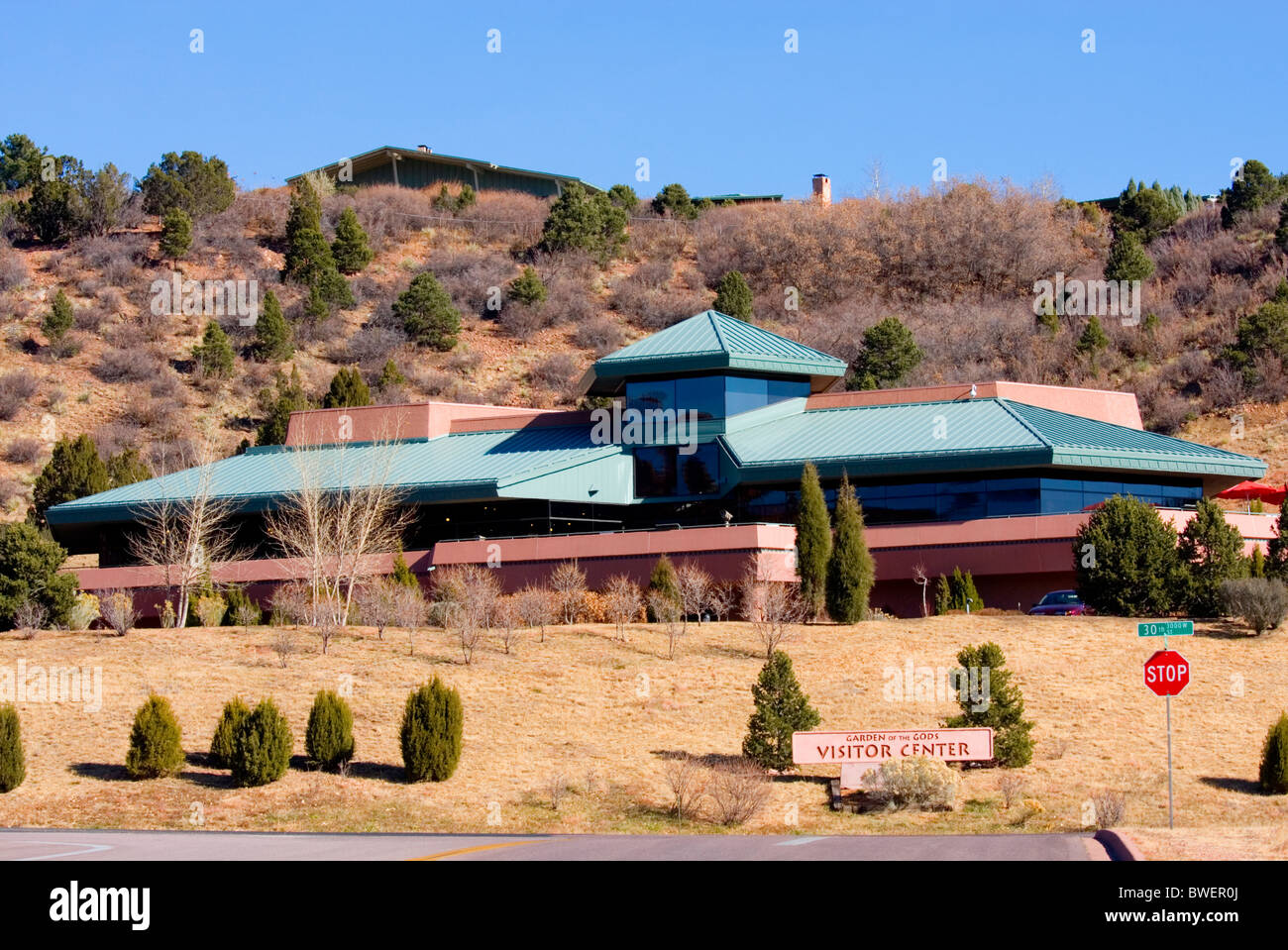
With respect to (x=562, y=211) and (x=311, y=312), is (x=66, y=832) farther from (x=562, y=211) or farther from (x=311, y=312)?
(x=562, y=211)

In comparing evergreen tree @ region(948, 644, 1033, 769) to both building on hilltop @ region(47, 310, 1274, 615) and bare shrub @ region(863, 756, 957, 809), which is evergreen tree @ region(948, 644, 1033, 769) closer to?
bare shrub @ region(863, 756, 957, 809)

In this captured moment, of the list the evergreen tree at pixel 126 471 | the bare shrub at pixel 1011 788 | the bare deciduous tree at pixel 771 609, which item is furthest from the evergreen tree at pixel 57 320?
the bare shrub at pixel 1011 788

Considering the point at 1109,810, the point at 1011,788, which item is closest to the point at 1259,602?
the point at 1011,788

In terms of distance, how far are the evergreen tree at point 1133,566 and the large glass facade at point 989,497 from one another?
4.58 m

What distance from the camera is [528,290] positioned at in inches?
3425

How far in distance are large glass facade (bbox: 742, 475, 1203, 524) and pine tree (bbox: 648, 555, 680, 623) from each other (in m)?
6.67

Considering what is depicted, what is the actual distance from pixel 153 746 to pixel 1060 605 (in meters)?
23.2

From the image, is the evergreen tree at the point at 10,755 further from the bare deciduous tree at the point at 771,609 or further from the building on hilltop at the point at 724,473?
the building on hilltop at the point at 724,473

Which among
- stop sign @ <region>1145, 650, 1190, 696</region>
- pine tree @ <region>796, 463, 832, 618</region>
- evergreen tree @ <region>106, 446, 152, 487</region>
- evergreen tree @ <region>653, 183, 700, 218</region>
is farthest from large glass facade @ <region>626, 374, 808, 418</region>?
evergreen tree @ <region>653, 183, 700, 218</region>

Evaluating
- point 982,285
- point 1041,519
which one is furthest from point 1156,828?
point 982,285

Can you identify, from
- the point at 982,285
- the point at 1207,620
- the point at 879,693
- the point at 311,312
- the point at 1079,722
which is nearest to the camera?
the point at 1079,722

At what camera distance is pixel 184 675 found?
33219 millimetres

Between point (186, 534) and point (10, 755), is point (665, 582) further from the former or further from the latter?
point (10, 755)

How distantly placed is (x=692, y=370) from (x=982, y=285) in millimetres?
48480
